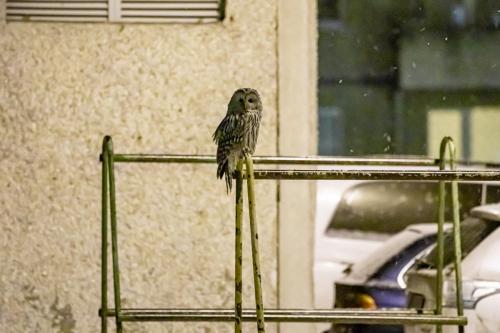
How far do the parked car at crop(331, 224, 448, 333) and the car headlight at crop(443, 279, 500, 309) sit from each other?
1532mm

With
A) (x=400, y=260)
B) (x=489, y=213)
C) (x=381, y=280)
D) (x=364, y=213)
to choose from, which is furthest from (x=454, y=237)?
(x=364, y=213)

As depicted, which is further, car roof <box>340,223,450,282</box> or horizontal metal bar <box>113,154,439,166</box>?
car roof <box>340,223,450,282</box>

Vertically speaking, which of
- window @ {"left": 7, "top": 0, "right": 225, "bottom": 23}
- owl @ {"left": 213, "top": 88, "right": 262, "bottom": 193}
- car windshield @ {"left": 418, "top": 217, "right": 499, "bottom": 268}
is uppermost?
window @ {"left": 7, "top": 0, "right": 225, "bottom": 23}

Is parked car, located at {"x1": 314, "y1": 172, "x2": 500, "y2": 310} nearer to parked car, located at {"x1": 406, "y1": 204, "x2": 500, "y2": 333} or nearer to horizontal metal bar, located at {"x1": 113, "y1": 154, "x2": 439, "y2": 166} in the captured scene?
parked car, located at {"x1": 406, "y1": 204, "x2": 500, "y2": 333}

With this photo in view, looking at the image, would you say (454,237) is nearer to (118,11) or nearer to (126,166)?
(126,166)

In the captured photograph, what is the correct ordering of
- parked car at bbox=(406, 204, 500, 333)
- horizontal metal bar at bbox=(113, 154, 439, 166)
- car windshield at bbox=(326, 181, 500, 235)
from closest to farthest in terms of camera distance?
horizontal metal bar at bbox=(113, 154, 439, 166) → parked car at bbox=(406, 204, 500, 333) → car windshield at bbox=(326, 181, 500, 235)

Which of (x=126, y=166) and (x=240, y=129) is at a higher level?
(x=240, y=129)

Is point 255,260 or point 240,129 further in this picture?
point 240,129

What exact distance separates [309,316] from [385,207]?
4530mm

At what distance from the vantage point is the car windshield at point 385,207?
27.9ft

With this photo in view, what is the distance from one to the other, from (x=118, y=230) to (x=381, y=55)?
43.6 ft

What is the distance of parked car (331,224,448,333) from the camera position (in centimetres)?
675

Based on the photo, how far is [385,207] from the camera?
8.65 meters

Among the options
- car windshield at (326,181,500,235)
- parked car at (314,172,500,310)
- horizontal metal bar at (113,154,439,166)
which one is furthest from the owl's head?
car windshield at (326,181,500,235)
